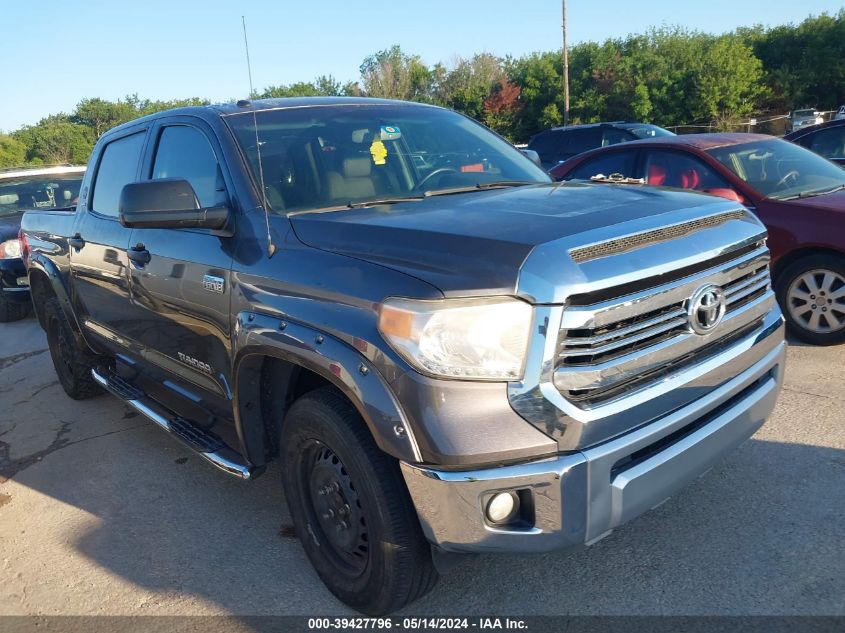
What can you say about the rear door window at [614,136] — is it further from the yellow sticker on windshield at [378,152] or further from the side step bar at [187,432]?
the side step bar at [187,432]

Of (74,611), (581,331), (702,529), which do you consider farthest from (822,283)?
(74,611)

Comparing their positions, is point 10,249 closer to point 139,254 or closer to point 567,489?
point 139,254

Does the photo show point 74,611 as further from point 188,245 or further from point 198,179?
point 198,179

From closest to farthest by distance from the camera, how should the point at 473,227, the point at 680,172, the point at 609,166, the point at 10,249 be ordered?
the point at 473,227, the point at 680,172, the point at 609,166, the point at 10,249

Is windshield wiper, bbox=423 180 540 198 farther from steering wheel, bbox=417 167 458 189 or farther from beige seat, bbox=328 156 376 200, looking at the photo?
beige seat, bbox=328 156 376 200

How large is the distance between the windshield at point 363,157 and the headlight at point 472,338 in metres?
1.09

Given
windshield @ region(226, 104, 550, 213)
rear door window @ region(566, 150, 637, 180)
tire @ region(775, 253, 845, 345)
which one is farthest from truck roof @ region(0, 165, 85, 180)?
tire @ region(775, 253, 845, 345)

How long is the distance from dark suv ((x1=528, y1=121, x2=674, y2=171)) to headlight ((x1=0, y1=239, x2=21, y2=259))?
379 inches

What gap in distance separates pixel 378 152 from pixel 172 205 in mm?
989

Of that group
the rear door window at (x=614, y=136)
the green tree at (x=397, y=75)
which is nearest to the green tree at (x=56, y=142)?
the green tree at (x=397, y=75)

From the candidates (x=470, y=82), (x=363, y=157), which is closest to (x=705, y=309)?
(x=363, y=157)

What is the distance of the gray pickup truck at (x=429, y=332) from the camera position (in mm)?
2072

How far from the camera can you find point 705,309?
7.84ft

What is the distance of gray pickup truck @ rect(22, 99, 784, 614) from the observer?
207cm
